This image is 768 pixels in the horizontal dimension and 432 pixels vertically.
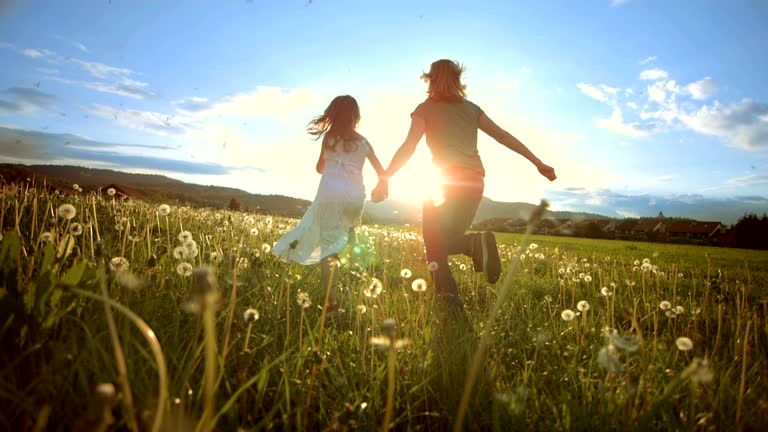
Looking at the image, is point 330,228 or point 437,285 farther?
point 330,228

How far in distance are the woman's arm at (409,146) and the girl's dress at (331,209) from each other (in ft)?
1.80

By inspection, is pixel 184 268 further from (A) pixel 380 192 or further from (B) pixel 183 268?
(A) pixel 380 192

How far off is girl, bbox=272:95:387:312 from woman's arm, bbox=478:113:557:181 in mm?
1345

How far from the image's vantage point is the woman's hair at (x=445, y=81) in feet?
16.4

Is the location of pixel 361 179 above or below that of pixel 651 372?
above

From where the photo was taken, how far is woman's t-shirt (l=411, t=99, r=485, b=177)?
486 cm

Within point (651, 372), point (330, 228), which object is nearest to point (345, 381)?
point (651, 372)

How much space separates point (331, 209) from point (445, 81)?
196 cm

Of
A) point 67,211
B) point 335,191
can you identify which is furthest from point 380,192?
point 67,211

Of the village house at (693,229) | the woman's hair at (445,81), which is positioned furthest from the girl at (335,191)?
the village house at (693,229)

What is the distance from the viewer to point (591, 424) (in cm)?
188

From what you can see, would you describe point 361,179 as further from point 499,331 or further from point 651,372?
point 651,372

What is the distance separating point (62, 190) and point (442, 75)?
792 cm

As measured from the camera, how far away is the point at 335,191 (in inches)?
206
